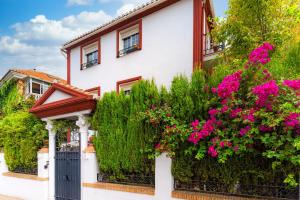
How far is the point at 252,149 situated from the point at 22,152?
9.05 metres

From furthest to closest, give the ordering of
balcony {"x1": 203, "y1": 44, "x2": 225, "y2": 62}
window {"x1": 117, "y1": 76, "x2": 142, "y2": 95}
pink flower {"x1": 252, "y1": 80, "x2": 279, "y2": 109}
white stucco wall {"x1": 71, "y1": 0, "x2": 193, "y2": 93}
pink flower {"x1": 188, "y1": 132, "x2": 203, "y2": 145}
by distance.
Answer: window {"x1": 117, "y1": 76, "x2": 142, "y2": 95} → white stucco wall {"x1": 71, "y1": 0, "x2": 193, "y2": 93} → balcony {"x1": 203, "y1": 44, "x2": 225, "y2": 62} → pink flower {"x1": 188, "y1": 132, "x2": 203, "y2": 145} → pink flower {"x1": 252, "y1": 80, "x2": 279, "y2": 109}

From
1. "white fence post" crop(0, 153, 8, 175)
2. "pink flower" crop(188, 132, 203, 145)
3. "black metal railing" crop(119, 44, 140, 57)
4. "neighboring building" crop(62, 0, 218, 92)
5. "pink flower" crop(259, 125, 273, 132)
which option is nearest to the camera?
"pink flower" crop(259, 125, 273, 132)

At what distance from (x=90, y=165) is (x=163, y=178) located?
8.91 feet

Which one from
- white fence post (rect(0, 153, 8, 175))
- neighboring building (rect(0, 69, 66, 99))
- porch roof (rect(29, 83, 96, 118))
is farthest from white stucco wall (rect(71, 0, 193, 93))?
neighboring building (rect(0, 69, 66, 99))

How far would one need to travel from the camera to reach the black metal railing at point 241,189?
4.84 m

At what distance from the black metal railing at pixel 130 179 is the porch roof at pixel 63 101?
6.85 ft

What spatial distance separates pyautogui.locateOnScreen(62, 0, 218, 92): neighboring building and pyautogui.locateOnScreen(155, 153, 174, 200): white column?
5.57 m

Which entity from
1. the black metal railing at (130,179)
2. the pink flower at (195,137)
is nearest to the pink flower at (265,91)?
the pink flower at (195,137)

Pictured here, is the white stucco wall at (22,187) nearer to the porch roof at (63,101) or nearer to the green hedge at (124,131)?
the porch roof at (63,101)

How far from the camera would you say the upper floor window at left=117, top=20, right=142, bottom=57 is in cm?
1387

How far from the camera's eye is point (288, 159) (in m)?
4.44

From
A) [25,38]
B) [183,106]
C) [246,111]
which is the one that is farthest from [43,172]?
[25,38]

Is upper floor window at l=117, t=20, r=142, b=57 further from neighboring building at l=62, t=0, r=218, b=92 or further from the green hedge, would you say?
the green hedge

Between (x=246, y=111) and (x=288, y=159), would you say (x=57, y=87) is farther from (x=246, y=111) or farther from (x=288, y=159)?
(x=288, y=159)
